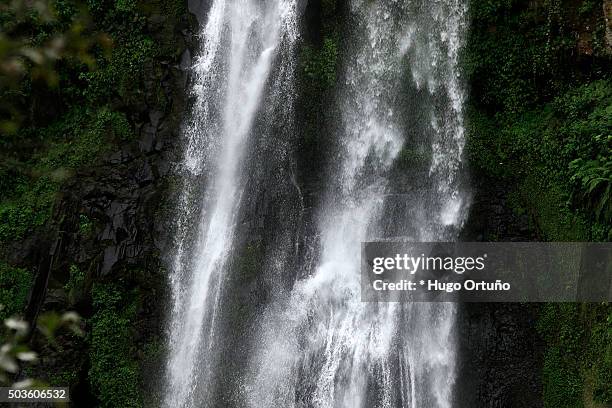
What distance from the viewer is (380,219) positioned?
38.3ft

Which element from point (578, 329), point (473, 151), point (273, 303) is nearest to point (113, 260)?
point (273, 303)

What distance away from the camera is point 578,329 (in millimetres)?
9680

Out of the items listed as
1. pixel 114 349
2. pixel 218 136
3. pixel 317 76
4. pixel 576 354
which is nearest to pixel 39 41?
pixel 218 136

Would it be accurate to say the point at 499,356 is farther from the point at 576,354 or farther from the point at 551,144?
the point at 551,144

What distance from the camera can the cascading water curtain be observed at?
10453mm

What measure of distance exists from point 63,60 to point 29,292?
5.72 meters

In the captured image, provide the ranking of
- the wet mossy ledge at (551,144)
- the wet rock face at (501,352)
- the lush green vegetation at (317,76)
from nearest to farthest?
the wet mossy ledge at (551,144), the wet rock face at (501,352), the lush green vegetation at (317,76)

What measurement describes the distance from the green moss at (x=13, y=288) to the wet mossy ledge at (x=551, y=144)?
9.59 m

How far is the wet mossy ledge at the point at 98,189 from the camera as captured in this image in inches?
450

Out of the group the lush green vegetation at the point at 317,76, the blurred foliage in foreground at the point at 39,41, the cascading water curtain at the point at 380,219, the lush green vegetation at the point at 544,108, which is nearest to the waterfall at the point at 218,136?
the lush green vegetation at the point at 317,76

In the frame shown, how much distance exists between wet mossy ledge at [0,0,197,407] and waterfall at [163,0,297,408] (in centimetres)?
46

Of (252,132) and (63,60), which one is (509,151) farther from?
(63,60)

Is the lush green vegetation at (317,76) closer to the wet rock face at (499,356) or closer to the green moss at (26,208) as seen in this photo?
the wet rock face at (499,356)

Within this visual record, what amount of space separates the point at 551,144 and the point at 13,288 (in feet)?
37.7
